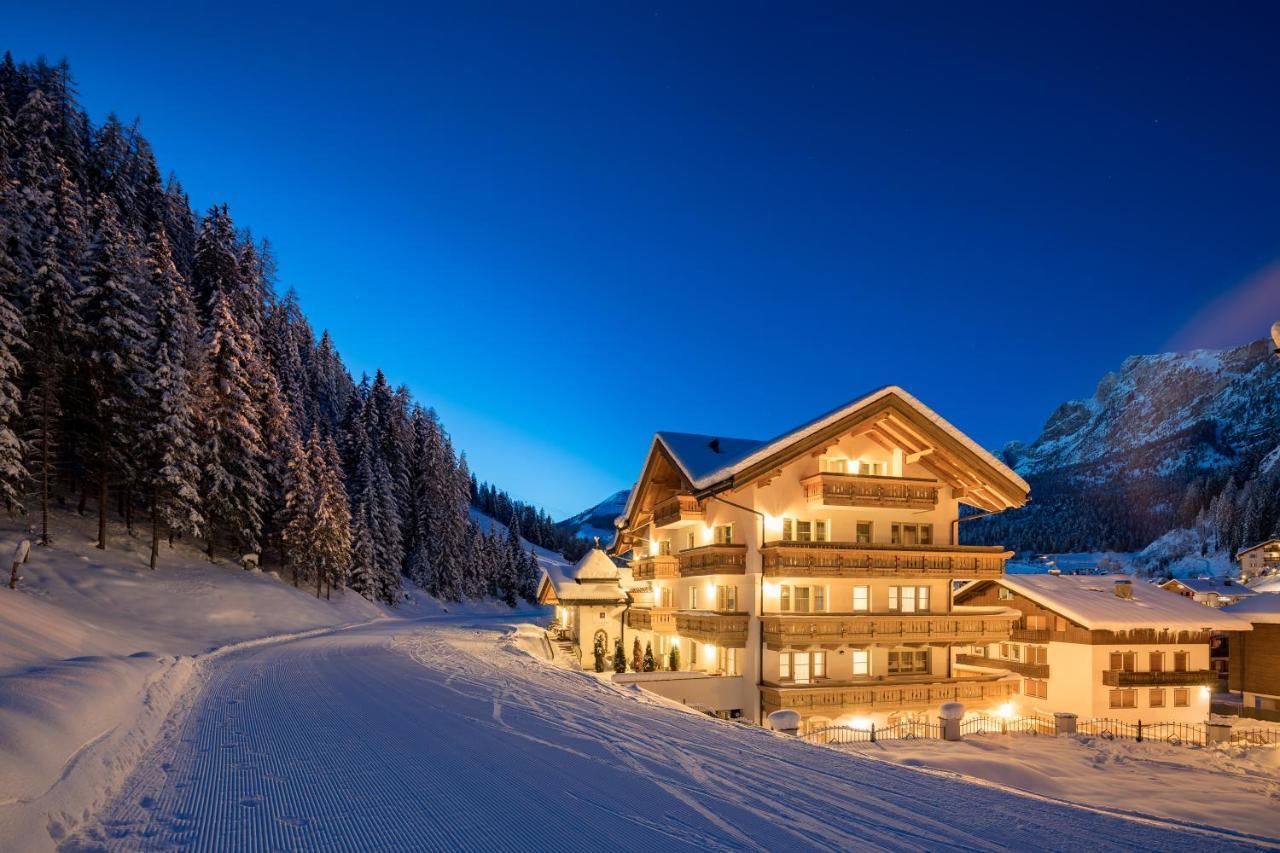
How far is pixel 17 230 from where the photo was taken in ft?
113

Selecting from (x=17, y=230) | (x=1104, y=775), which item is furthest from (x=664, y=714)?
(x=17, y=230)

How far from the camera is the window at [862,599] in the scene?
28.0 metres

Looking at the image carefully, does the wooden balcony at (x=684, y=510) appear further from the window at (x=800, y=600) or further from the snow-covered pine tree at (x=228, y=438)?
the snow-covered pine tree at (x=228, y=438)

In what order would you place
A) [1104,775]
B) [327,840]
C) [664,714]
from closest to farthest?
1. [327,840]
2. [664,714]
3. [1104,775]

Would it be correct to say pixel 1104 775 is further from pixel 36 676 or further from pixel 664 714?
pixel 36 676

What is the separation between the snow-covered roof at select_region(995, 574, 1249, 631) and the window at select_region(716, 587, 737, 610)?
13607mm

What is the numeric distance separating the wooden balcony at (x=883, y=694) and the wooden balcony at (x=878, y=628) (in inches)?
63.8

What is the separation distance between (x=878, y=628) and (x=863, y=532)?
13.5 feet

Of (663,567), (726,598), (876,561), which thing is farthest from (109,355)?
(876,561)

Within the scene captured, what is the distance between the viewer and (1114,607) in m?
31.9

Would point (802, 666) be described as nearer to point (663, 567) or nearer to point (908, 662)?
point (908, 662)

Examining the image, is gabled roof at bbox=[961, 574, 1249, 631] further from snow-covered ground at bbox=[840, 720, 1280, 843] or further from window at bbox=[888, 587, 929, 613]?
snow-covered ground at bbox=[840, 720, 1280, 843]

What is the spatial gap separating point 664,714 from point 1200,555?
179m

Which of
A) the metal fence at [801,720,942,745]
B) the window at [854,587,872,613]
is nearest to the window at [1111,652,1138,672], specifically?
the metal fence at [801,720,942,745]
